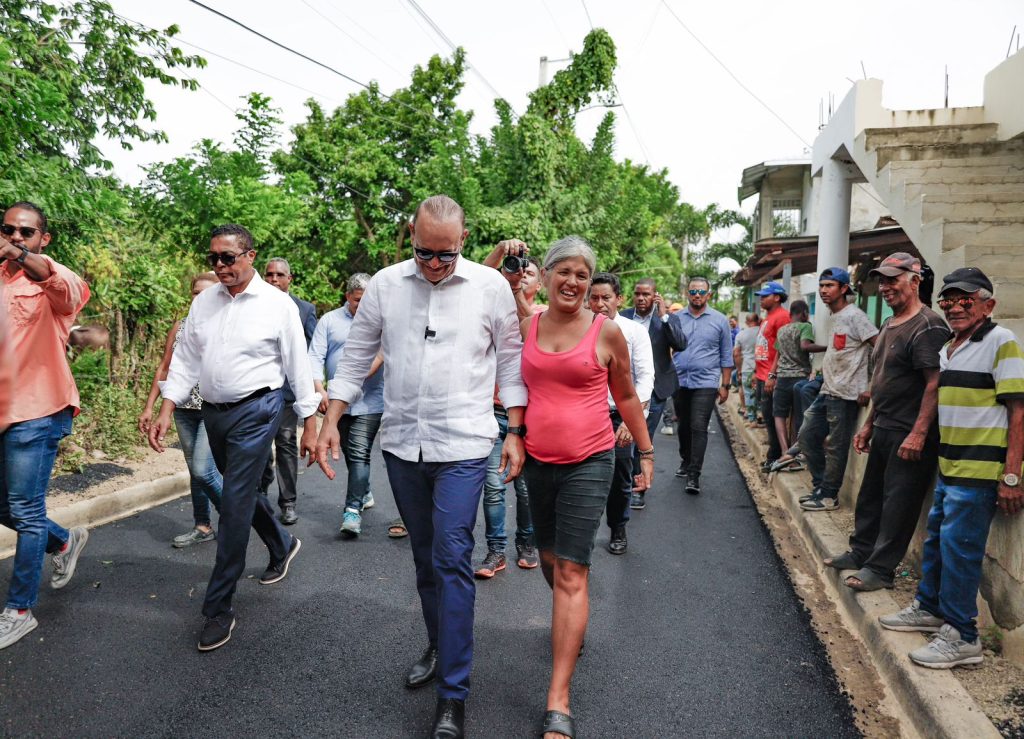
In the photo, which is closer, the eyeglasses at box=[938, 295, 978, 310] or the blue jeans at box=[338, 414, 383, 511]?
the eyeglasses at box=[938, 295, 978, 310]

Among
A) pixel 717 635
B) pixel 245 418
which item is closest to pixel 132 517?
pixel 245 418

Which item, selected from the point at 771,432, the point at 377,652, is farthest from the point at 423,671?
the point at 771,432

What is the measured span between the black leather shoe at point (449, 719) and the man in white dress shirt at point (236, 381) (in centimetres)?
137

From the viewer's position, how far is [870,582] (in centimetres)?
420

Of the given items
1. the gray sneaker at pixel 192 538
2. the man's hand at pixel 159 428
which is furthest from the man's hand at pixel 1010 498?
the gray sneaker at pixel 192 538

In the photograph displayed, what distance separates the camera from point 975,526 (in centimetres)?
339

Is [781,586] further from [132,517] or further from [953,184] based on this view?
[132,517]

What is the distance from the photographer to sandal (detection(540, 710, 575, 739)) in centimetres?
283

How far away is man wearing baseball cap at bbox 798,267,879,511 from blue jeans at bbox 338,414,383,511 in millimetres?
3588

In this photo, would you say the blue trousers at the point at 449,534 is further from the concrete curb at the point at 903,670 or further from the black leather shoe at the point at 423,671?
the concrete curb at the point at 903,670

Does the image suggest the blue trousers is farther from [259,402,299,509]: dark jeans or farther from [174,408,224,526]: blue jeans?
[259,402,299,509]: dark jeans

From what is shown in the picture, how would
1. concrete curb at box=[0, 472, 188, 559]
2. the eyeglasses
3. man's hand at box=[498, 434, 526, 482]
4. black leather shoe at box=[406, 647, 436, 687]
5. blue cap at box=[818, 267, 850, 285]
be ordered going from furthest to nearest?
blue cap at box=[818, 267, 850, 285], concrete curb at box=[0, 472, 188, 559], the eyeglasses, black leather shoe at box=[406, 647, 436, 687], man's hand at box=[498, 434, 526, 482]

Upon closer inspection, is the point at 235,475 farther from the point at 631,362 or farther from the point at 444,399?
the point at 631,362

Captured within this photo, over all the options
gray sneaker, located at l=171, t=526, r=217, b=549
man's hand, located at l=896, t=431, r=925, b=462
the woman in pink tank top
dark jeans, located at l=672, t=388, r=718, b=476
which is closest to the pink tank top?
the woman in pink tank top
